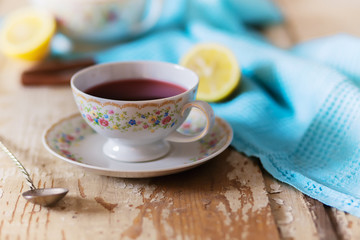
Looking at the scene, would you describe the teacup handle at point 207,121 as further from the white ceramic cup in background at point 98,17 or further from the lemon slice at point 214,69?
the white ceramic cup in background at point 98,17

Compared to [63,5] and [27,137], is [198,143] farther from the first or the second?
[63,5]

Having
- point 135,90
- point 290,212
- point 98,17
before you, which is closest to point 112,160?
point 135,90

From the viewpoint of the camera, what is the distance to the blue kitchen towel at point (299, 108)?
2.82 ft

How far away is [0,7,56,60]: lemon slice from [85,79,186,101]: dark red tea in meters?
0.54

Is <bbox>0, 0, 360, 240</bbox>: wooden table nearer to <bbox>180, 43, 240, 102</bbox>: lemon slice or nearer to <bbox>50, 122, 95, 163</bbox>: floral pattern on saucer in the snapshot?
<bbox>50, 122, 95, 163</bbox>: floral pattern on saucer

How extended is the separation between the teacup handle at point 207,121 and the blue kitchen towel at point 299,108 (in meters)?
0.12

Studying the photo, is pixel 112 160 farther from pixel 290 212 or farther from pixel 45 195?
pixel 290 212

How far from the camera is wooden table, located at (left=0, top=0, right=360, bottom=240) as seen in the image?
0.71m

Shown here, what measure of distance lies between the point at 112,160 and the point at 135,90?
144mm

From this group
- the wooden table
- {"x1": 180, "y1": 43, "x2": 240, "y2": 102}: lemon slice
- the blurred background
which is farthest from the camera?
the blurred background

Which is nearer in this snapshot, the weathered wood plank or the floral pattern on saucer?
the weathered wood plank

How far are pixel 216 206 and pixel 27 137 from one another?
1.55 ft

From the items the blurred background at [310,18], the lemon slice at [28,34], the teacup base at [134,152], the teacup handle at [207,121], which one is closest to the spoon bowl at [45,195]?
the teacup base at [134,152]

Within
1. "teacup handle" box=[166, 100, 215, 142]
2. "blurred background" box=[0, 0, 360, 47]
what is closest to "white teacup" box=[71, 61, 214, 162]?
"teacup handle" box=[166, 100, 215, 142]
